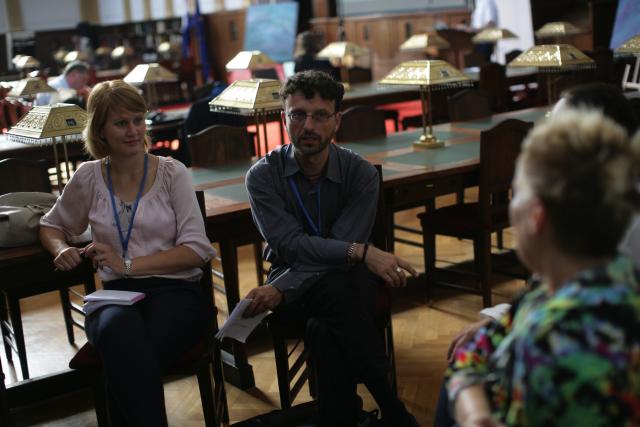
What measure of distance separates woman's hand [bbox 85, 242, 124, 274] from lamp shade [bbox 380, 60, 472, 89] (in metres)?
2.09

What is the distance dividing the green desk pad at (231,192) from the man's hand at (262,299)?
2.75ft

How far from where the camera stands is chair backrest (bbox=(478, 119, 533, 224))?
363cm

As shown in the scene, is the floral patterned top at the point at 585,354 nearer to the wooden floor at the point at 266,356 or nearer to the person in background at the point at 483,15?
the wooden floor at the point at 266,356

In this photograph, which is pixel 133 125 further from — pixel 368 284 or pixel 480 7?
pixel 480 7

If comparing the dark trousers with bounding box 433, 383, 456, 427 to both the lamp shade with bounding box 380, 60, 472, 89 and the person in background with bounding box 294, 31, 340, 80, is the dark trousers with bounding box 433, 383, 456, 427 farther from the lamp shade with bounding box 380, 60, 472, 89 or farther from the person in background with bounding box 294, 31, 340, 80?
the person in background with bounding box 294, 31, 340, 80

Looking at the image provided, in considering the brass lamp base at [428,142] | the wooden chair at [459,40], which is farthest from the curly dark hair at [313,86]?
the wooden chair at [459,40]

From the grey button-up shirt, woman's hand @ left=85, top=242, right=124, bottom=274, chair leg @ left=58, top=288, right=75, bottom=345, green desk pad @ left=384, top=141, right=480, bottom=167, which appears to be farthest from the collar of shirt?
chair leg @ left=58, top=288, right=75, bottom=345

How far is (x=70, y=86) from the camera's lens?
7152 millimetres

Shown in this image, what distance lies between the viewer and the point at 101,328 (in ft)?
7.70

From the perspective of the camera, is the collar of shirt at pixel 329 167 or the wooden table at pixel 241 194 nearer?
the collar of shirt at pixel 329 167

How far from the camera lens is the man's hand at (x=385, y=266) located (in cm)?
257

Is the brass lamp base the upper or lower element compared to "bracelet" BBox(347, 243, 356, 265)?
upper

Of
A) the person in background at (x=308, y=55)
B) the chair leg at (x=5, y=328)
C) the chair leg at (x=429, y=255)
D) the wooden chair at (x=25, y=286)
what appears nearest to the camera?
the wooden chair at (x=25, y=286)

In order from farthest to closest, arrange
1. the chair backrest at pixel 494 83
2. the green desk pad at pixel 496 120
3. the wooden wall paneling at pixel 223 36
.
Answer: the wooden wall paneling at pixel 223 36
the chair backrest at pixel 494 83
the green desk pad at pixel 496 120
